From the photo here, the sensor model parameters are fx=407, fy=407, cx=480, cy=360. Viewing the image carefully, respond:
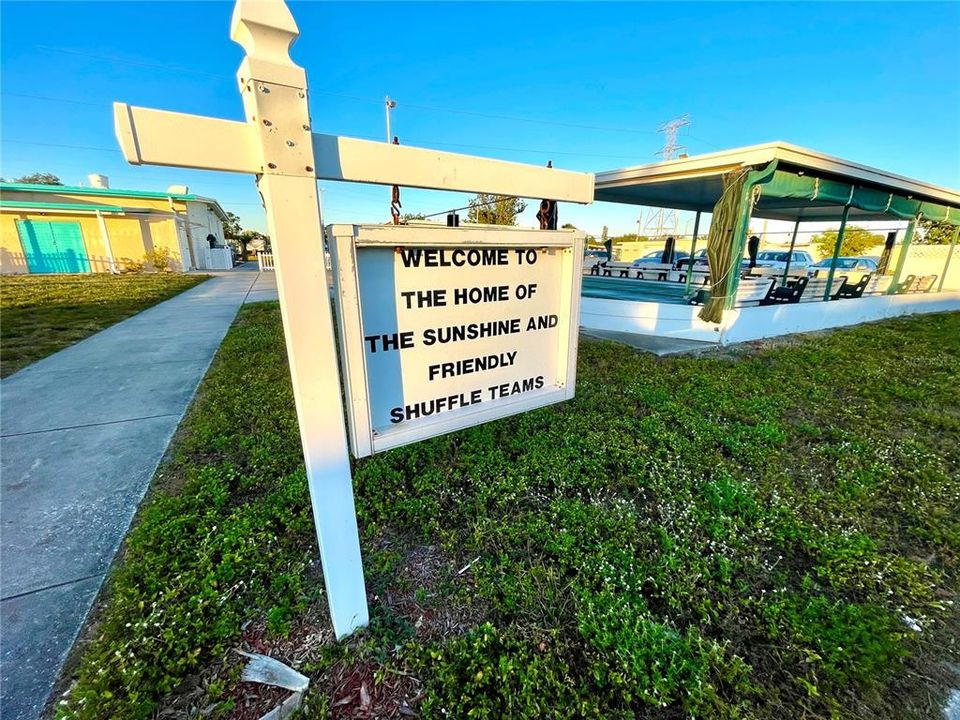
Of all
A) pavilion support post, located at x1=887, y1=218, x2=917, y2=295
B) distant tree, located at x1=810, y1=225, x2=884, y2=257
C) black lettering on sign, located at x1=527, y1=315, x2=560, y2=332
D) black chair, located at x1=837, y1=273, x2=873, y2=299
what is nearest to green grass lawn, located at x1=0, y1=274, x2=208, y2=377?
black lettering on sign, located at x1=527, y1=315, x2=560, y2=332

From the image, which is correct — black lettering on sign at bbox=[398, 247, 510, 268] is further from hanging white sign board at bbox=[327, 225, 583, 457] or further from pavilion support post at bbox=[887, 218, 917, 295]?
pavilion support post at bbox=[887, 218, 917, 295]

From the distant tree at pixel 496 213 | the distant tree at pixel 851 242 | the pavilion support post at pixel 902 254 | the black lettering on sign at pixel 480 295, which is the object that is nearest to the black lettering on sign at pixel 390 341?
the black lettering on sign at pixel 480 295

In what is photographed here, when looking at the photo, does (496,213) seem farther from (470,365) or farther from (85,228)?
(85,228)

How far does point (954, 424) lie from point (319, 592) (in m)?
5.39

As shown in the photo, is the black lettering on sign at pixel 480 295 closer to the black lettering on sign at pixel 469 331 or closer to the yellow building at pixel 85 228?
the black lettering on sign at pixel 469 331

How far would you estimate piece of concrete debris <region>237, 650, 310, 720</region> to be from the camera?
1.45m

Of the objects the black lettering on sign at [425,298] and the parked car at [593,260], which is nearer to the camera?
the black lettering on sign at [425,298]

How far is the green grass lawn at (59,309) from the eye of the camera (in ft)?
20.2

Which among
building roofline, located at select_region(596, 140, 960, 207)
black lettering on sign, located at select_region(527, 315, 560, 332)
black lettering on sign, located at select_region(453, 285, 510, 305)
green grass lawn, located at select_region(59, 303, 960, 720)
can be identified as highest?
building roofline, located at select_region(596, 140, 960, 207)

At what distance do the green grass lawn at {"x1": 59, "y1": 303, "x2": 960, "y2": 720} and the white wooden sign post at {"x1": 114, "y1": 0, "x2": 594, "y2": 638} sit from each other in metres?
0.47

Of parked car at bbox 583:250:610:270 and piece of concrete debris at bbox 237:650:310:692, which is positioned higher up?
parked car at bbox 583:250:610:270

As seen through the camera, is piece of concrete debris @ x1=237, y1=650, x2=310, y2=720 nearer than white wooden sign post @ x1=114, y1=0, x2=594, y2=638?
No

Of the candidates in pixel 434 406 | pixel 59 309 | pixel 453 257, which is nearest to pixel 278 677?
pixel 434 406

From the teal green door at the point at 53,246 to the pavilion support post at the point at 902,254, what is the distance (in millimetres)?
30144
